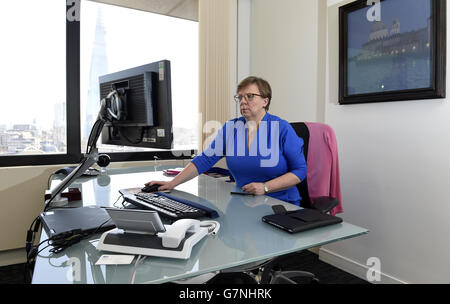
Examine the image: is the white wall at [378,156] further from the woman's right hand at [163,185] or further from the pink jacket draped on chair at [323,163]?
the woman's right hand at [163,185]

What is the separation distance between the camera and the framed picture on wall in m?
1.88

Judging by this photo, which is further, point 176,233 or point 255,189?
point 255,189

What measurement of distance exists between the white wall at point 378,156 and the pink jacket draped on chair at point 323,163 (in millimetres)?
462

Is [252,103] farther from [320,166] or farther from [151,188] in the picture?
[151,188]

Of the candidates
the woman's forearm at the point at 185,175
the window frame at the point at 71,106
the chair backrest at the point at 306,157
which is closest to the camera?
the woman's forearm at the point at 185,175

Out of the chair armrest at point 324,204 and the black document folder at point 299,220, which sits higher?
the black document folder at point 299,220

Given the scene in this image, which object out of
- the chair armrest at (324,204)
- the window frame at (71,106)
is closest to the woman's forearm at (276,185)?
the chair armrest at (324,204)

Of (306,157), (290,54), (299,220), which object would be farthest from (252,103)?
(290,54)

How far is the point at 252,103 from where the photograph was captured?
1891 mm

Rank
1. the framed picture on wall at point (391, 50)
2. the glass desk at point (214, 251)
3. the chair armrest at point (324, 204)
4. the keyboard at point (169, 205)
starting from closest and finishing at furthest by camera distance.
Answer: the glass desk at point (214, 251), the keyboard at point (169, 205), the chair armrest at point (324, 204), the framed picture on wall at point (391, 50)

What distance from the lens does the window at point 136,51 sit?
9.66ft

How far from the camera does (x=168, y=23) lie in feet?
10.8

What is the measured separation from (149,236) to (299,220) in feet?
1.62

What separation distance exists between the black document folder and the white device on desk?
0.84 ft
